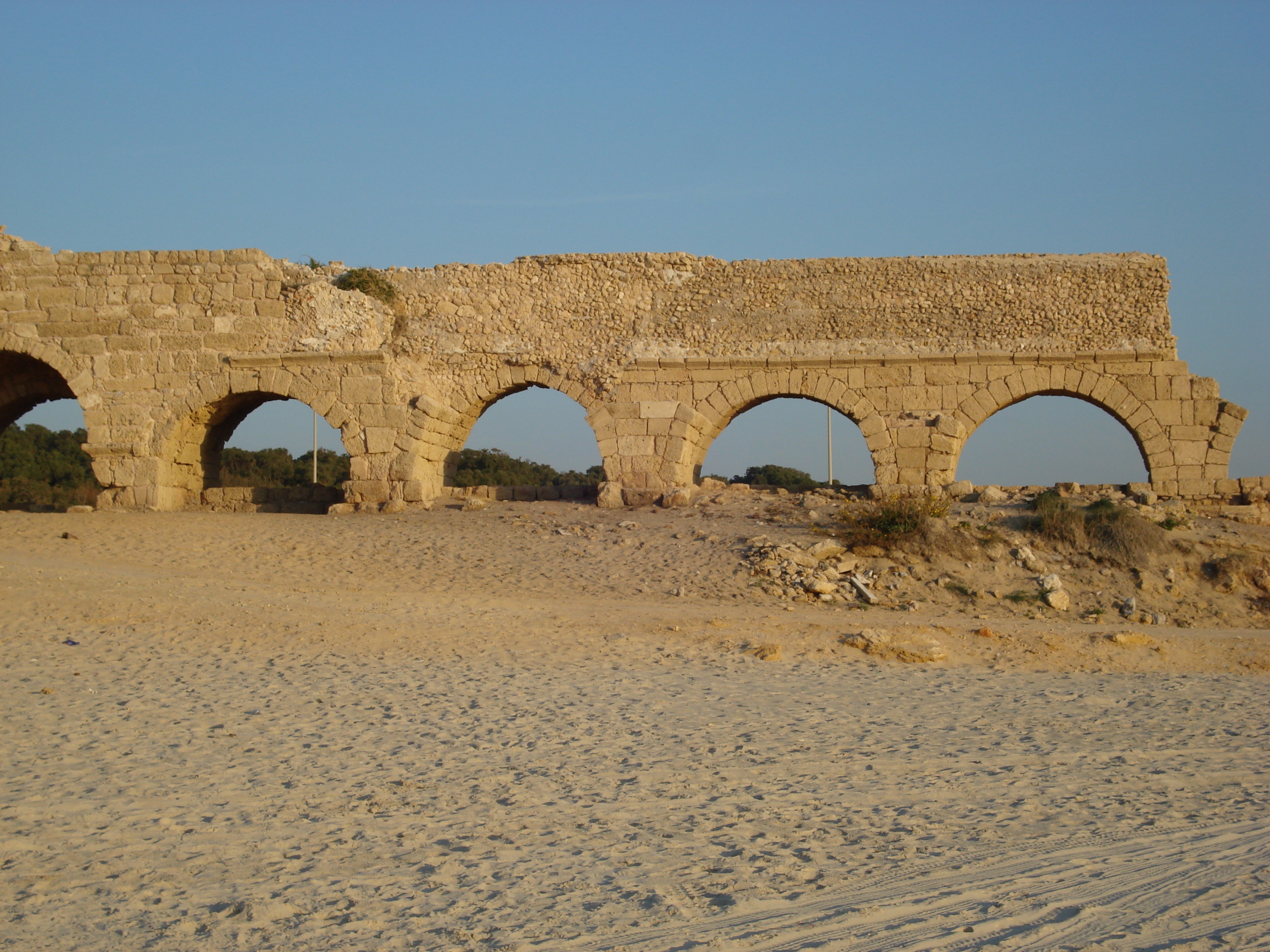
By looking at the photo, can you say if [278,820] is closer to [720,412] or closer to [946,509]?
[946,509]

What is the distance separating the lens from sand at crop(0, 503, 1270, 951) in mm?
3227

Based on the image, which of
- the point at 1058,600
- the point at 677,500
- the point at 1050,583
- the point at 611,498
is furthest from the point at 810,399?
the point at 1058,600

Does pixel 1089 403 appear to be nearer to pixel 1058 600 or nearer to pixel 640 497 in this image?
pixel 1058 600

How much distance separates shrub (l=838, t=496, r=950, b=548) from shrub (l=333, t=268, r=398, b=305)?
678 centimetres

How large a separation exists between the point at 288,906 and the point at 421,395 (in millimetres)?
10613

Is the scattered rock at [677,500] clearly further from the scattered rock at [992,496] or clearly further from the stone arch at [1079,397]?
the scattered rock at [992,496]

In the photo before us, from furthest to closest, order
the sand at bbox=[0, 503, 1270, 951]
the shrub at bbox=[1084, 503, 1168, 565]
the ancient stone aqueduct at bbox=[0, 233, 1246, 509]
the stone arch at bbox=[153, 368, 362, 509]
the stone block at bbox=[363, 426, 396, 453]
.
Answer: the stone arch at bbox=[153, 368, 362, 509], the stone block at bbox=[363, 426, 396, 453], the ancient stone aqueduct at bbox=[0, 233, 1246, 509], the shrub at bbox=[1084, 503, 1168, 565], the sand at bbox=[0, 503, 1270, 951]

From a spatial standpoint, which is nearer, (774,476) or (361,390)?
(361,390)

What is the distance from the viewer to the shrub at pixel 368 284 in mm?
14109

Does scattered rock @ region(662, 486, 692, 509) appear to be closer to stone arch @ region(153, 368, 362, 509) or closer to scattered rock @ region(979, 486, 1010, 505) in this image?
scattered rock @ region(979, 486, 1010, 505)

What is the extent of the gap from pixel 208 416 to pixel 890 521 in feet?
29.5

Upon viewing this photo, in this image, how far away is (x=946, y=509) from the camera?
11227 millimetres

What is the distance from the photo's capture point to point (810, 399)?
1327 centimetres

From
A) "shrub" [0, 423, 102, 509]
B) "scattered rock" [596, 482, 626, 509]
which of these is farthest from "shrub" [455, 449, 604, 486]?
"scattered rock" [596, 482, 626, 509]
